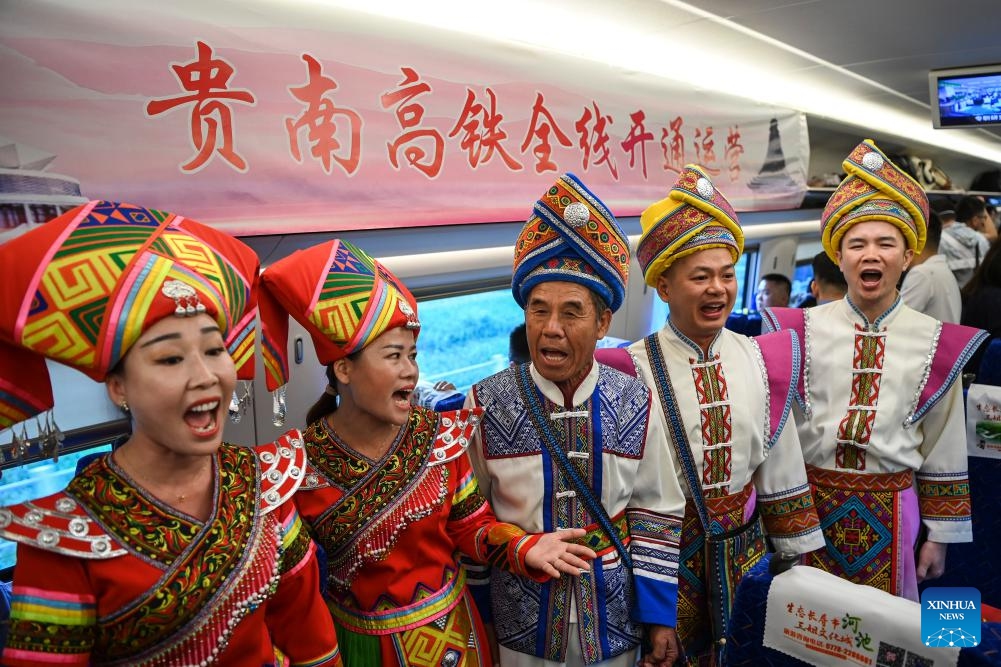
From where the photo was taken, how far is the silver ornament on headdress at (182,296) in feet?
4.00

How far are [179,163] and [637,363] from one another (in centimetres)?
166

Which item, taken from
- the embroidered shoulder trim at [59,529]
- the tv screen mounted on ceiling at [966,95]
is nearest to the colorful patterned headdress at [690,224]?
the embroidered shoulder trim at [59,529]

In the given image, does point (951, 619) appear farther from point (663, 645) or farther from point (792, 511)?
point (792, 511)

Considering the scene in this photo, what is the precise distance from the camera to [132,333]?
1195 mm

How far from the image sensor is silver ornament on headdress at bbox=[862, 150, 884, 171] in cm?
255

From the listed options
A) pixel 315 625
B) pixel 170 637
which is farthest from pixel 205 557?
pixel 315 625

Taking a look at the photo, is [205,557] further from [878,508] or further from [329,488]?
[878,508]

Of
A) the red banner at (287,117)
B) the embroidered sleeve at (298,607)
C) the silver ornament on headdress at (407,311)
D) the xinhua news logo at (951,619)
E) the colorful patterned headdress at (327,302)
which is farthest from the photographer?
the red banner at (287,117)

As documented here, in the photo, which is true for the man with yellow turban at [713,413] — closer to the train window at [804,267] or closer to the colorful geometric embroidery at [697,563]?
the colorful geometric embroidery at [697,563]

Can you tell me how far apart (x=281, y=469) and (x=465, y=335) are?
2928 millimetres

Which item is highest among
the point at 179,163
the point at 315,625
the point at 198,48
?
the point at 198,48

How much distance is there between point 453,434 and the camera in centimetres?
181

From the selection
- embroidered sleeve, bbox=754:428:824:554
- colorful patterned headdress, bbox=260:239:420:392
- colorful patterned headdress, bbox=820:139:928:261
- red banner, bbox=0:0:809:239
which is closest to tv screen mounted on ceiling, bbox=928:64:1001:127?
red banner, bbox=0:0:809:239

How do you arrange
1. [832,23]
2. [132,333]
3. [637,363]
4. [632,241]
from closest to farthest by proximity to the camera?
[132,333] → [637,363] → [832,23] → [632,241]
